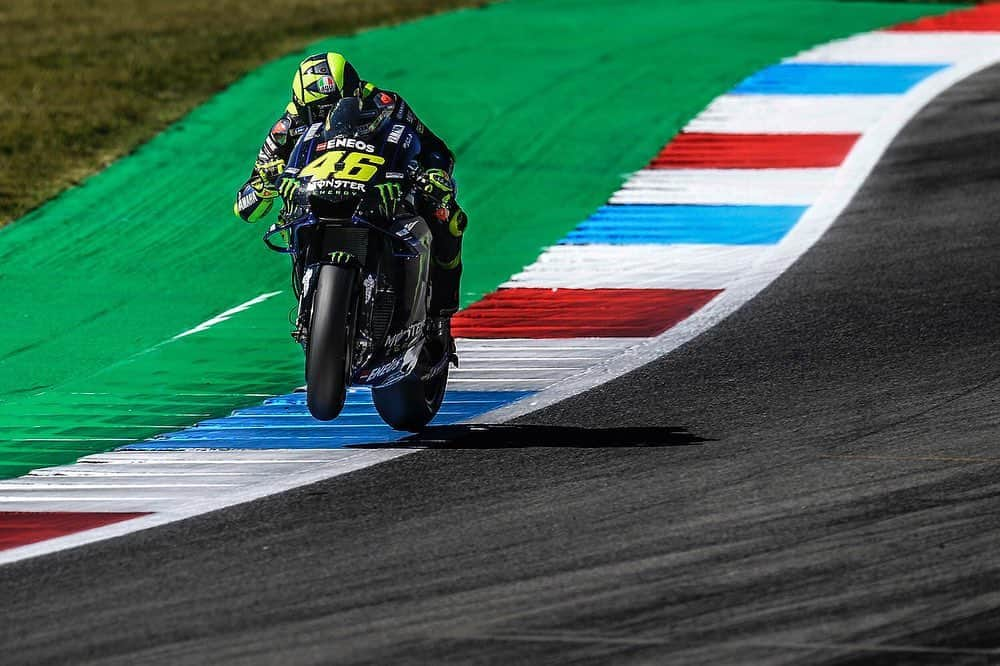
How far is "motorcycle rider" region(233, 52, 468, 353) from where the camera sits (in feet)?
27.9

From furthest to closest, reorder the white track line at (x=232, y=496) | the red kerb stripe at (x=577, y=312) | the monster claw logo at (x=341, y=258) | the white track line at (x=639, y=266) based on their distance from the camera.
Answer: the white track line at (x=639, y=266) → the red kerb stripe at (x=577, y=312) → the monster claw logo at (x=341, y=258) → the white track line at (x=232, y=496)

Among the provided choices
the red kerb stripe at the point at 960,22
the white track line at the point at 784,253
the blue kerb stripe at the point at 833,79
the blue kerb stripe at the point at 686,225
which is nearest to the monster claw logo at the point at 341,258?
the white track line at the point at 784,253

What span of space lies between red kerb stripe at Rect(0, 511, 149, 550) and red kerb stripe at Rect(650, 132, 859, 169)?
937 cm

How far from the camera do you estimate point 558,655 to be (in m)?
5.78

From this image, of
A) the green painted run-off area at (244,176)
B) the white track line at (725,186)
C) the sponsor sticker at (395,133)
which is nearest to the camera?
the sponsor sticker at (395,133)

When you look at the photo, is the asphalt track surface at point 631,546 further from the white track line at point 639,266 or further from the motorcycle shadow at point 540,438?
the white track line at point 639,266

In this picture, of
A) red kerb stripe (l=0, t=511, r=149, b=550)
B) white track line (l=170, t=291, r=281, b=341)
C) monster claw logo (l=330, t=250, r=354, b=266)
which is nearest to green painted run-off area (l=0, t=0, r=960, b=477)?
white track line (l=170, t=291, r=281, b=341)

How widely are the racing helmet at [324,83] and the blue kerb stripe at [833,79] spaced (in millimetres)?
10937

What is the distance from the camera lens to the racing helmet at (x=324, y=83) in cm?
851

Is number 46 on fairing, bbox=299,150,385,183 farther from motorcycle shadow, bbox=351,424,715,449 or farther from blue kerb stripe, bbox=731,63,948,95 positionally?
blue kerb stripe, bbox=731,63,948,95

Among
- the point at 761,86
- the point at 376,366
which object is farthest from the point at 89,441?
the point at 761,86

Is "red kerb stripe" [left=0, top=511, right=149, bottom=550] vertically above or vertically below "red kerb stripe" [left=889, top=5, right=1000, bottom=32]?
above

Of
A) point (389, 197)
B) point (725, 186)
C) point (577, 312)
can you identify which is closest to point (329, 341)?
point (389, 197)

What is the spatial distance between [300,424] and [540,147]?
8078 millimetres
